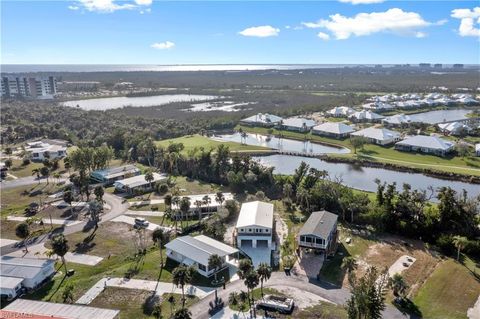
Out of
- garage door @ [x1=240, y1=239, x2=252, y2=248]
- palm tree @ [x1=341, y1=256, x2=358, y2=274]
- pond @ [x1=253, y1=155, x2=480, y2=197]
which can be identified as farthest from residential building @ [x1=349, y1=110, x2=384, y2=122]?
palm tree @ [x1=341, y1=256, x2=358, y2=274]

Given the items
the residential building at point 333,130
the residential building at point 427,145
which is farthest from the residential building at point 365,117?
the residential building at point 427,145

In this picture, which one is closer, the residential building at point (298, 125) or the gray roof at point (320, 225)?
the gray roof at point (320, 225)

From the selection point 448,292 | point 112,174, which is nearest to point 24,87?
point 112,174

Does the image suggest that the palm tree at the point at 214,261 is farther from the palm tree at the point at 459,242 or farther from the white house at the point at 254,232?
the palm tree at the point at 459,242

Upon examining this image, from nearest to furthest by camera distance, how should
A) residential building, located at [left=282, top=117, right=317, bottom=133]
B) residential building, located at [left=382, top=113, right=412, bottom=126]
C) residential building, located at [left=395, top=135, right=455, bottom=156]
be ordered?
residential building, located at [left=395, top=135, right=455, bottom=156]
residential building, located at [left=282, top=117, right=317, bottom=133]
residential building, located at [left=382, top=113, right=412, bottom=126]

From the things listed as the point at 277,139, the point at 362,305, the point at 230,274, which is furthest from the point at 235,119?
the point at 362,305

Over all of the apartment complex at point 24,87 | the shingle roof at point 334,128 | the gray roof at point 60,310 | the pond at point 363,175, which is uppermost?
the apartment complex at point 24,87

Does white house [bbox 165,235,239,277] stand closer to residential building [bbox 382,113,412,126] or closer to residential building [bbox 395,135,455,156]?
residential building [bbox 395,135,455,156]
